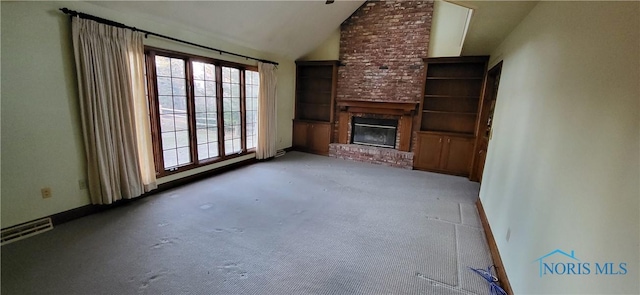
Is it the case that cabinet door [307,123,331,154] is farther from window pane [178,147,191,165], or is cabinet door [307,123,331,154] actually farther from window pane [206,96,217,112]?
window pane [178,147,191,165]

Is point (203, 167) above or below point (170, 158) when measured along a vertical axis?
below

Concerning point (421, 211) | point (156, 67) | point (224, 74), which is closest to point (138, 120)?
point (156, 67)

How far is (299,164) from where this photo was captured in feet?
18.5

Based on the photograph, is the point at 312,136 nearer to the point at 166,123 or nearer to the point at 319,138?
the point at 319,138

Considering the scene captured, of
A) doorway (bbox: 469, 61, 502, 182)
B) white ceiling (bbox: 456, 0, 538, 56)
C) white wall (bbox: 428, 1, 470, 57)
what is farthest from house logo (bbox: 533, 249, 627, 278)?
white wall (bbox: 428, 1, 470, 57)

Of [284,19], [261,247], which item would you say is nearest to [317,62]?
[284,19]

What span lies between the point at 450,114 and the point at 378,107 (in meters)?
1.49

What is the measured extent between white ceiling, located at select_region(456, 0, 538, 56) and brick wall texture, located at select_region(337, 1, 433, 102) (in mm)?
1542

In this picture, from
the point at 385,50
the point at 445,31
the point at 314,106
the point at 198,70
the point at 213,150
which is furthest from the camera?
the point at 314,106

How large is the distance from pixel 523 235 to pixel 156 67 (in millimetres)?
4438

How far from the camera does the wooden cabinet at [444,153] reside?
5.16 m

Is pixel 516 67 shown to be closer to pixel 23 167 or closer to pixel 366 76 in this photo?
pixel 366 76

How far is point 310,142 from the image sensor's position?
22.3 feet

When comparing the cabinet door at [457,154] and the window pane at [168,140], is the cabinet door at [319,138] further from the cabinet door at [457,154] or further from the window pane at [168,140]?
the window pane at [168,140]
